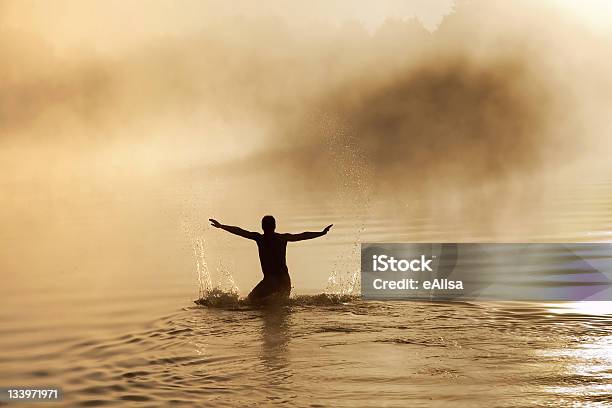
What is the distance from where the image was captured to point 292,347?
15.6 meters

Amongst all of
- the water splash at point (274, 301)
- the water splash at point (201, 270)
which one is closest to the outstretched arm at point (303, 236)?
the water splash at point (274, 301)

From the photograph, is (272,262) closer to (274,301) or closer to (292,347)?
(274,301)

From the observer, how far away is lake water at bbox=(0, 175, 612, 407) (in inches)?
509

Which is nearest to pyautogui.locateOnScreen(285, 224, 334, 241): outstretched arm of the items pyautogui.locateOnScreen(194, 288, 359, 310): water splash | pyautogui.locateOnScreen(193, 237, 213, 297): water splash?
pyautogui.locateOnScreen(194, 288, 359, 310): water splash

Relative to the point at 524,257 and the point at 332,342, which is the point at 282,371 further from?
the point at 524,257

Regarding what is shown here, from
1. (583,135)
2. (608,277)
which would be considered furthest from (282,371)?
(583,135)

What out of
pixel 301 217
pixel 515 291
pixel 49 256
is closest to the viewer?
pixel 515 291

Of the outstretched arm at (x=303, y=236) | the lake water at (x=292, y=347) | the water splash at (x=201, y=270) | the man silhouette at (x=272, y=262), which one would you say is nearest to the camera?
the lake water at (x=292, y=347)

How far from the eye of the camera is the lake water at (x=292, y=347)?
12930 millimetres

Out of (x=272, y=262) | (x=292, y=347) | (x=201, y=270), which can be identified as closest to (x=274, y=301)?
(x=272, y=262)

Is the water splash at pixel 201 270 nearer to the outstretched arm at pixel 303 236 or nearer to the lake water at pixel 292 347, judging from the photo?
the lake water at pixel 292 347

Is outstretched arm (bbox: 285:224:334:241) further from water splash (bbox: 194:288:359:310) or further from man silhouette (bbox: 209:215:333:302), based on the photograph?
water splash (bbox: 194:288:359:310)

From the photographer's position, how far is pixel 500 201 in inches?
2210

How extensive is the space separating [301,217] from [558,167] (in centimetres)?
5214
